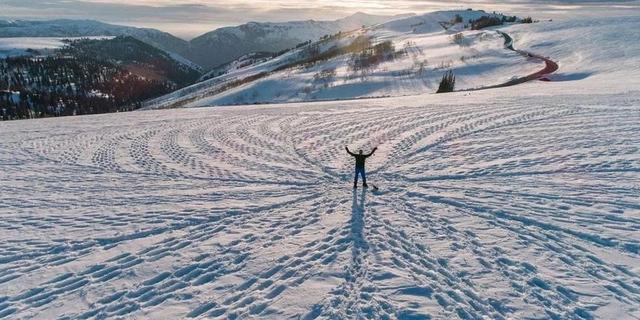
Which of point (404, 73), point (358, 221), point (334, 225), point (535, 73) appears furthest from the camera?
point (404, 73)

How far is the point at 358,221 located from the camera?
13.1 m

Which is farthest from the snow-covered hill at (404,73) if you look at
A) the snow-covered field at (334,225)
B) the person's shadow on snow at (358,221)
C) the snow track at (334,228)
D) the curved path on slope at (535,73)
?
the person's shadow on snow at (358,221)

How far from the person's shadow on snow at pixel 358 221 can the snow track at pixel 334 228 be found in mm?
68

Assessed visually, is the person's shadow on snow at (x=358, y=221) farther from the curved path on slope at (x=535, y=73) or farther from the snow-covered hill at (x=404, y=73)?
the snow-covered hill at (x=404, y=73)

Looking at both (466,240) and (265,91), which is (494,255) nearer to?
(466,240)

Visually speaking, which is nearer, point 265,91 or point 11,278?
point 11,278

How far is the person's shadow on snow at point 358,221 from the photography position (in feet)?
38.4

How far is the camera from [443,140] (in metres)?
23.0

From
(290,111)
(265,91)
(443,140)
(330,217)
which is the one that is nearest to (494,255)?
(330,217)

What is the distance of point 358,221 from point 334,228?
3.07 feet

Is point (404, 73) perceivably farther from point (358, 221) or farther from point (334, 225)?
point (334, 225)

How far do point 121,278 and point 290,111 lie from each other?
2873 centimetres

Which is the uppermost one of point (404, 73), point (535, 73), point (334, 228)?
point (404, 73)

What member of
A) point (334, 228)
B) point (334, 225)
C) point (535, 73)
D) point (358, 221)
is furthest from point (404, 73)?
point (334, 228)
